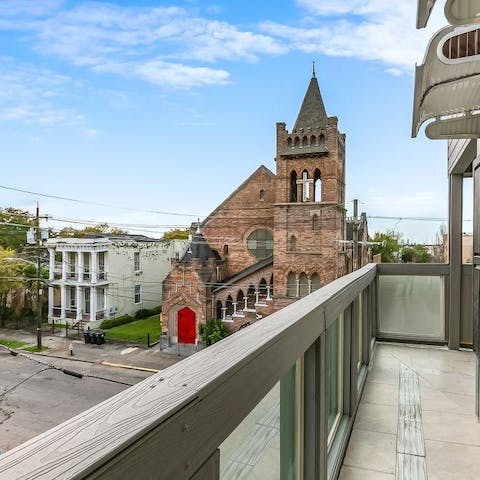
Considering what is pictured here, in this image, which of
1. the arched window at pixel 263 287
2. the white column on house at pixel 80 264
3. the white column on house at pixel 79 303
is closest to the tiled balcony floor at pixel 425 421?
the arched window at pixel 263 287

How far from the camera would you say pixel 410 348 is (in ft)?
16.2

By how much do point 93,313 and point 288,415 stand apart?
757 inches

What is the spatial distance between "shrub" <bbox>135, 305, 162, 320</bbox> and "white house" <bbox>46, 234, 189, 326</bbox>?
0.86 ft

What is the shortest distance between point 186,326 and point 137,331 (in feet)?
9.39

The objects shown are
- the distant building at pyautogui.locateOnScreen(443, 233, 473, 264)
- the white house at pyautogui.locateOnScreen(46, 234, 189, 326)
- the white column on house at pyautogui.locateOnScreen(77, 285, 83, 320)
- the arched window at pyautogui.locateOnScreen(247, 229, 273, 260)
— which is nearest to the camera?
the distant building at pyautogui.locateOnScreen(443, 233, 473, 264)

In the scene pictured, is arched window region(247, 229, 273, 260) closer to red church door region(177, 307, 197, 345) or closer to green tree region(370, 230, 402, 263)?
red church door region(177, 307, 197, 345)

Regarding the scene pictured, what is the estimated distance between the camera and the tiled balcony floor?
2.38 meters

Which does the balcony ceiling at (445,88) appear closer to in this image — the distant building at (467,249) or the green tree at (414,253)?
the distant building at (467,249)

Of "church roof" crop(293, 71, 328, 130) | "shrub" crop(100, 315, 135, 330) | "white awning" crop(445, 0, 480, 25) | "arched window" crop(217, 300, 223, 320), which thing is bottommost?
"shrub" crop(100, 315, 135, 330)

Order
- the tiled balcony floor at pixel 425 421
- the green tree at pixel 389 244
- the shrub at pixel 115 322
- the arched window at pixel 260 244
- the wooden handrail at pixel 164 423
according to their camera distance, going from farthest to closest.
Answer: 1. the green tree at pixel 389 244
2. the arched window at pixel 260 244
3. the shrub at pixel 115 322
4. the tiled balcony floor at pixel 425 421
5. the wooden handrail at pixel 164 423

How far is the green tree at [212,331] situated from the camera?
54.0ft

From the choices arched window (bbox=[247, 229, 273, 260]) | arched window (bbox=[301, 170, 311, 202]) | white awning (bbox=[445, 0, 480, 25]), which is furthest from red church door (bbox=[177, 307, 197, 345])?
white awning (bbox=[445, 0, 480, 25])

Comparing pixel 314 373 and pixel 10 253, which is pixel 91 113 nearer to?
pixel 10 253

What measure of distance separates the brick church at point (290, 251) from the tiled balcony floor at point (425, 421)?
13000mm
